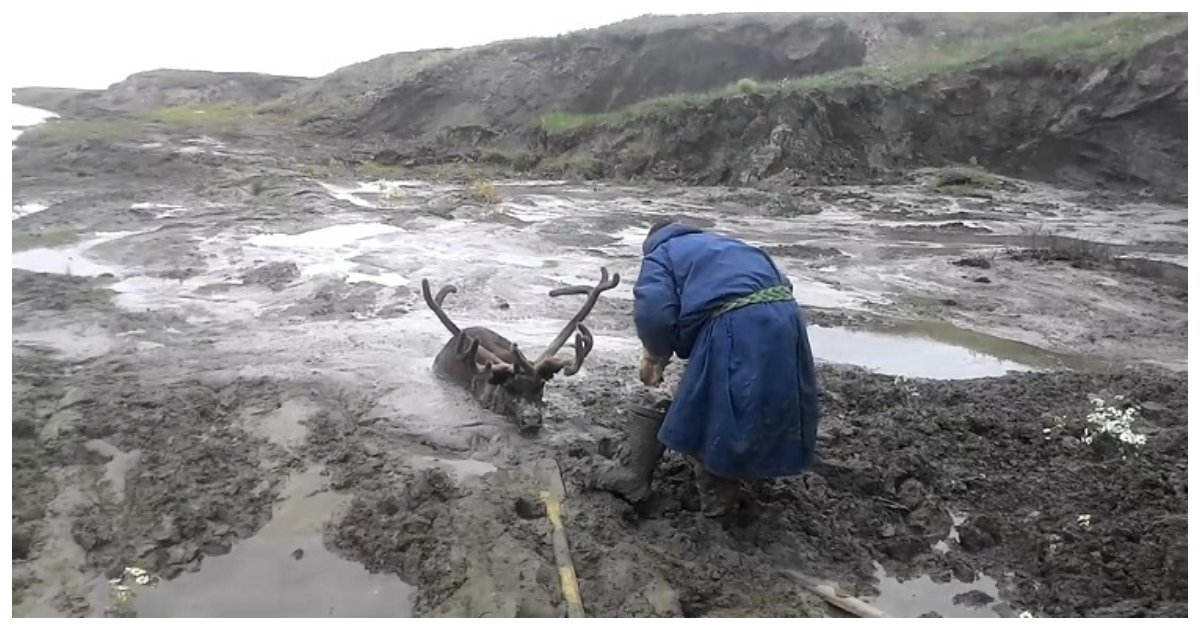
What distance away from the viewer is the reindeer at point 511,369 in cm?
571

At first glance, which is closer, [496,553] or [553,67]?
[496,553]

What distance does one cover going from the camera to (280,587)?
3949 mm

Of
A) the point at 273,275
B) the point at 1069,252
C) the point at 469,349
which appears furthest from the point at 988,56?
the point at 469,349

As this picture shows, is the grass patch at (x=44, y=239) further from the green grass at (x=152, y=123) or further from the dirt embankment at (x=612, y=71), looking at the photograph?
the dirt embankment at (x=612, y=71)

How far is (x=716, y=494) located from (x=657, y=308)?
938mm

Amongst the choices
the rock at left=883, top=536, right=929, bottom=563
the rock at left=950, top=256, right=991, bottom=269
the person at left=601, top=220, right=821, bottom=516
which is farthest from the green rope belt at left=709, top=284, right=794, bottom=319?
the rock at left=950, top=256, right=991, bottom=269

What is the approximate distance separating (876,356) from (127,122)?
1117 inches

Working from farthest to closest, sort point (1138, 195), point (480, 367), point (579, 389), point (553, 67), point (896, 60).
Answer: point (553, 67) < point (896, 60) < point (1138, 195) < point (579, 389) < point (480, 367)

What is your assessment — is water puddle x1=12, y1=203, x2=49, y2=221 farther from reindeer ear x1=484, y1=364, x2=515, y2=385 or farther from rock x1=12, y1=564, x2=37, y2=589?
rock x1=12, y1=564, x2=37, y2=589

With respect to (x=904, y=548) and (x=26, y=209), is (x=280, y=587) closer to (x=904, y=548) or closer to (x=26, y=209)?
(x=904, y=548)

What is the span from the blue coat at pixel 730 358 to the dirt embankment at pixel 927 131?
18756 mm

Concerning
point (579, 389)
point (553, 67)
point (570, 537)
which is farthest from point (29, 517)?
point (553, 67)
